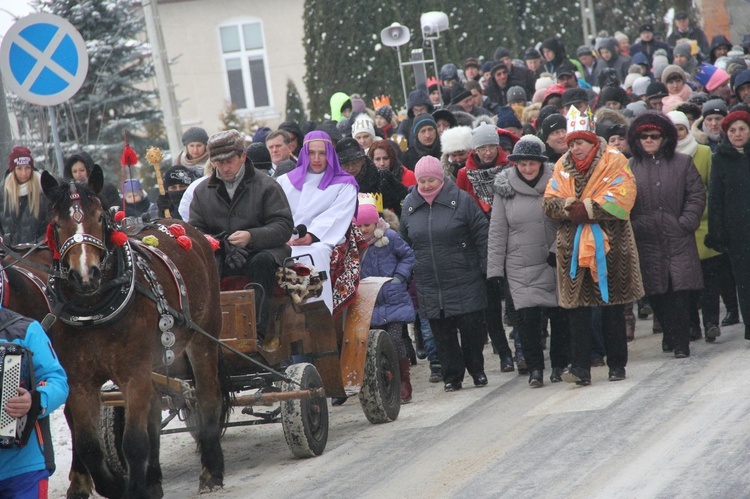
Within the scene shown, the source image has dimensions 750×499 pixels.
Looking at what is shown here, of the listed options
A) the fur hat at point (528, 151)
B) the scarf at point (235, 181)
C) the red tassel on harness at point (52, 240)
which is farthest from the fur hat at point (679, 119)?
the red tassel on harness at point (52, 240)

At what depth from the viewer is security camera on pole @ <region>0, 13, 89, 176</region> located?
→ 9523 millimetres

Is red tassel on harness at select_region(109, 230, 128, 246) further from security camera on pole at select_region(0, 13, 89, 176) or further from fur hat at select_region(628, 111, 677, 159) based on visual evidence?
fur hat at select_region(628, 111, 677, 159)

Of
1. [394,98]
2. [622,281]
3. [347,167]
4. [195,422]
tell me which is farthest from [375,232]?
[394,98]

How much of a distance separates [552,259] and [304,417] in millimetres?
2957

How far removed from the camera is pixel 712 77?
17188 mm

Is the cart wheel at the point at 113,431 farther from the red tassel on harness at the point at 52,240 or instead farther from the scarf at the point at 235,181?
the red tassel on harness at the point at 52,240

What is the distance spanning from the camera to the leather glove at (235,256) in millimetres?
9016

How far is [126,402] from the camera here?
7.30 meters

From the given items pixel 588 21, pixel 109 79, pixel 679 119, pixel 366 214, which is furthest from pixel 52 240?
pixel 588 21

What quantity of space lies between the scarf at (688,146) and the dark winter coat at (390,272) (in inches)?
119

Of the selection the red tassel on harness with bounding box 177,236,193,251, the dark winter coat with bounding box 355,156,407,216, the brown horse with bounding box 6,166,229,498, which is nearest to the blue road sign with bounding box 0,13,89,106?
the red tassel on harness with bounding box 177,236,193,251

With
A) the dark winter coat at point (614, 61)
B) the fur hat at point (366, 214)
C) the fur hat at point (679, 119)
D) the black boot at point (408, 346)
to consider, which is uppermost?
the dark winter coat at point (614, 61)

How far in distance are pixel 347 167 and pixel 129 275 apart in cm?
472

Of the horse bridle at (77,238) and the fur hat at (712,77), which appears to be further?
the fur hat at (712,77)
